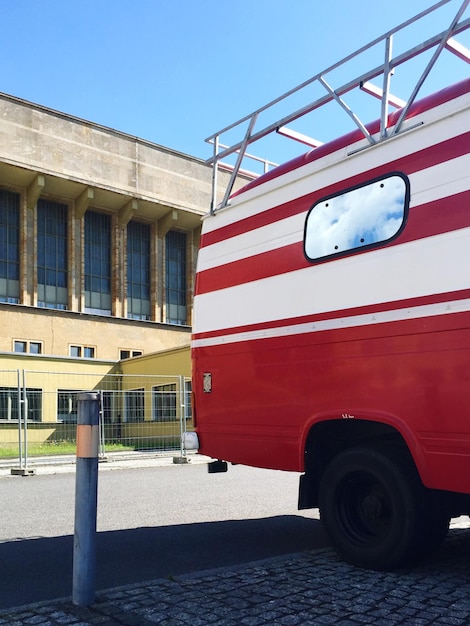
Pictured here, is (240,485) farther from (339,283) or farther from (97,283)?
(97,283)

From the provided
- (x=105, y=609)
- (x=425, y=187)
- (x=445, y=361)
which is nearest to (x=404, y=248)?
(x=425, y=187)

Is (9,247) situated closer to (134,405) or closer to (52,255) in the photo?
(52,255)

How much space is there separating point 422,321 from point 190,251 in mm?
38019

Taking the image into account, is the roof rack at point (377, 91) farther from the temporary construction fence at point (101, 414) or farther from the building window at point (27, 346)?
the building window at point (27, 346)

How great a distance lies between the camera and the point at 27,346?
3312 cm

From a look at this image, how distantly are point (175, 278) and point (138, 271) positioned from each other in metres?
2.72

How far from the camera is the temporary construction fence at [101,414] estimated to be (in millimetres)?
15617

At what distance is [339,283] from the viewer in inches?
207

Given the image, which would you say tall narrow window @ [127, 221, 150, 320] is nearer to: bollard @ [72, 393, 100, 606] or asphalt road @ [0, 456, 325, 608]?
asphalt road @ [0, 456, 325, 608]

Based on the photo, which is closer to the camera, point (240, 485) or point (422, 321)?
point (422, 321)

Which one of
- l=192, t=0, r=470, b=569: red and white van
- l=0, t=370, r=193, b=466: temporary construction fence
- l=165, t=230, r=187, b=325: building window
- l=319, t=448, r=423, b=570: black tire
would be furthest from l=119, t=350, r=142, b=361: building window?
l=319, t=448, r=423, b=570: black tire

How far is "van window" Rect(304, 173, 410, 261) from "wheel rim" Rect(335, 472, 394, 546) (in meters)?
1.83

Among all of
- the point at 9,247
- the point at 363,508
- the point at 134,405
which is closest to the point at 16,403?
the point at 134,405

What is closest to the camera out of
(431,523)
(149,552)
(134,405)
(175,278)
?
(431,523)
